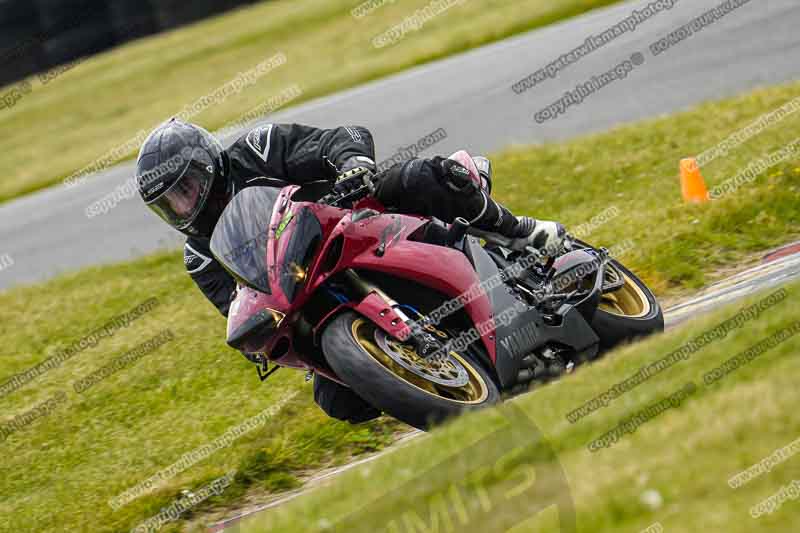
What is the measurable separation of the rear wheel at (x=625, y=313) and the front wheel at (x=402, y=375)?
1.07m

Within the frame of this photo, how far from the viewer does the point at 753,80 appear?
40.6 ft

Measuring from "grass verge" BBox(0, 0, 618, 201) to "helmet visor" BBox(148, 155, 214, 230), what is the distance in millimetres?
14579

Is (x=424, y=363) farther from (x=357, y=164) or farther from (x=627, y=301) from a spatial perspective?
(x=627, y=301)

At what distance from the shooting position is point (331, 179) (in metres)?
5.78

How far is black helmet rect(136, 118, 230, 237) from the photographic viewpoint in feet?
17.3

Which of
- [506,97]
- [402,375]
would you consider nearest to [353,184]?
[402,375]

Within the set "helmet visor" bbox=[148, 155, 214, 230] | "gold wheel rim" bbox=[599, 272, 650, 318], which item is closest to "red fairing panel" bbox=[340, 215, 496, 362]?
"helmet visor" bbox=[148, 155, 214, 230]

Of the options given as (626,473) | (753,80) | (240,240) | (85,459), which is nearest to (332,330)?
(240,240)

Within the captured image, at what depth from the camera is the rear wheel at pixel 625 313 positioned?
5.98m

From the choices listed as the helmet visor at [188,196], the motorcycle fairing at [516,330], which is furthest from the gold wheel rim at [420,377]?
the helmet visor at [188,196]

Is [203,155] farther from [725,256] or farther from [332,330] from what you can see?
[725,256]

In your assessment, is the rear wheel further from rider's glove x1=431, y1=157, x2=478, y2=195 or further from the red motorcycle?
rider's glove x1=431, y1=157, x2=478, y2=195

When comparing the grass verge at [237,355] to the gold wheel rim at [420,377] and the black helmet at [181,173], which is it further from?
the black helmet at [181,173]

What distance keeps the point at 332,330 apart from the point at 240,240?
58cm
